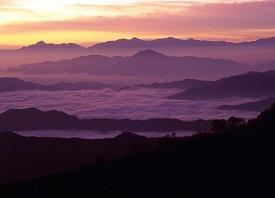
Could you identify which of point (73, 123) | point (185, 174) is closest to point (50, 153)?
point (185, 174)

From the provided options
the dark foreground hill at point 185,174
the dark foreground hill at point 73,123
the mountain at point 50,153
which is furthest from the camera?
the dark foreground hill at point 73,123

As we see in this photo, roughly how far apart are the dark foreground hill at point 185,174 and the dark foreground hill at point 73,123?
357 ft

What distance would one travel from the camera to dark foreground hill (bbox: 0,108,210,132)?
163 meters

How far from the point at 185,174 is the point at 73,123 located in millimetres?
133670

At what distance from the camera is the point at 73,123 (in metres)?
171

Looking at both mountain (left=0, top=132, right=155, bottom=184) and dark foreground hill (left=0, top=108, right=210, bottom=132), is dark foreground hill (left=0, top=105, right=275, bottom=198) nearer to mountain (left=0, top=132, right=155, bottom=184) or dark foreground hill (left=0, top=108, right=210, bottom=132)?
mountain (left=0, top=132, right=155, bottom=184)

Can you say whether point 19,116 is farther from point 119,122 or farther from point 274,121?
point 274,121

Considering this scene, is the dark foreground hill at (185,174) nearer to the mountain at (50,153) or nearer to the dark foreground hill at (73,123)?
the mountain at (50,153)

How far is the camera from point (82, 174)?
43.8m

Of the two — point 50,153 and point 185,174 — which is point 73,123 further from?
point 185,174

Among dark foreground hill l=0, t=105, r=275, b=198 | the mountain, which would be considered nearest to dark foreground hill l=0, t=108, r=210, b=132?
the mountain

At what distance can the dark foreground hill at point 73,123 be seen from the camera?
6407 inches

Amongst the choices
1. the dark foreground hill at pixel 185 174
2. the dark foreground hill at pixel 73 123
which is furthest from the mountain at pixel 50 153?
the dark foreground hill at pixel 73 123

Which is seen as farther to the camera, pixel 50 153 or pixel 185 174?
pixel 50 153
